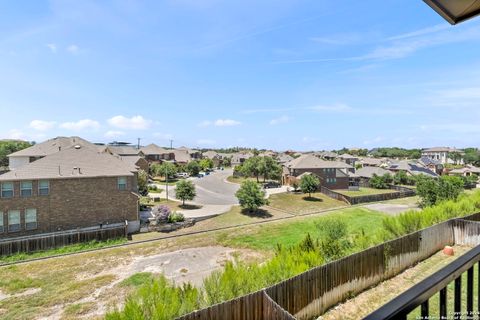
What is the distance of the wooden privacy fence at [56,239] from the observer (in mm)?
21000

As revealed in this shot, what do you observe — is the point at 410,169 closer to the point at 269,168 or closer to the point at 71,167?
the point at 269,168

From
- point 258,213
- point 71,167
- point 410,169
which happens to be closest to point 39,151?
point 71,167

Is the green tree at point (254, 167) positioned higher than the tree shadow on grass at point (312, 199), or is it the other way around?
the green tree at point (254, 167)

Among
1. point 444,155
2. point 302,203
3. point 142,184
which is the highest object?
point 444,155

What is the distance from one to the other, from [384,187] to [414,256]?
46.8 meters

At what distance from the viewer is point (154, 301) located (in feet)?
26.5

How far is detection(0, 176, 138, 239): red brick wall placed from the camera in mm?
23531

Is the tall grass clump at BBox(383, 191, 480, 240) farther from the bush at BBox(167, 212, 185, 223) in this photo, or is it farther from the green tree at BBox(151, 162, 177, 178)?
the green tree at BBox(151, 162, 177, 178)

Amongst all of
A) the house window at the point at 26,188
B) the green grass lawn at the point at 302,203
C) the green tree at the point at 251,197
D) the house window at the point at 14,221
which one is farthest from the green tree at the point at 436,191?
the house window at the point at 14,221

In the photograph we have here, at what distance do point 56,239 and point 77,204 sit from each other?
376 centimetres

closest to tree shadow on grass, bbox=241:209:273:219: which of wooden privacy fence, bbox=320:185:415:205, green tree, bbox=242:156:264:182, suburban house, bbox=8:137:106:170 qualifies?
wooden privacy fence, bbox=320:185:415:205

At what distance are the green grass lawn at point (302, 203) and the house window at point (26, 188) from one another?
26159mm

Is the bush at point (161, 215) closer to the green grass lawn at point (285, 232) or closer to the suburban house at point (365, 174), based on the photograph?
the green grass lawn at point (285, 232)

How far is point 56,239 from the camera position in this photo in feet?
74.2
